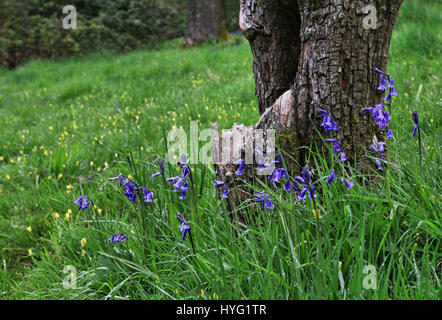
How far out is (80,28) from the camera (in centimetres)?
1289

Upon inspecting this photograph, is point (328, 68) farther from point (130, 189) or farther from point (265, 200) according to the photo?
point (130, 189)

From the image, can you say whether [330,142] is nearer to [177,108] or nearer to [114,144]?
[114,144]

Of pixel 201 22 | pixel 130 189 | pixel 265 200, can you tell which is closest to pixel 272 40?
pixel 265 200

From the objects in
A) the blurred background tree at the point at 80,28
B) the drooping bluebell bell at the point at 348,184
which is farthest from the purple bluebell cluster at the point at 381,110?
the blurred background tree at the point at 80,28

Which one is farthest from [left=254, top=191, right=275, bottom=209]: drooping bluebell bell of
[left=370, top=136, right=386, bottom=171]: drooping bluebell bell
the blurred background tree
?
the blurred background tree

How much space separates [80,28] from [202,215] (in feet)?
39.0

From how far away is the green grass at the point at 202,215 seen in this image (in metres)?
1.99

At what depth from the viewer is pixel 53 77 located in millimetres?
10055

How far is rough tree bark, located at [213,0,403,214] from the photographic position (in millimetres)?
2461

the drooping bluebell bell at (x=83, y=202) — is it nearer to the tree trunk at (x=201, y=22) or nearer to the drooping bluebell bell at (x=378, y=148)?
the drooping bluebell bell at (x=378, y=148)

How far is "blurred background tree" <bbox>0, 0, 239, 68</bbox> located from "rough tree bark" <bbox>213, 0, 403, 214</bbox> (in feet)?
33.4

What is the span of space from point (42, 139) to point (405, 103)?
468 cm
